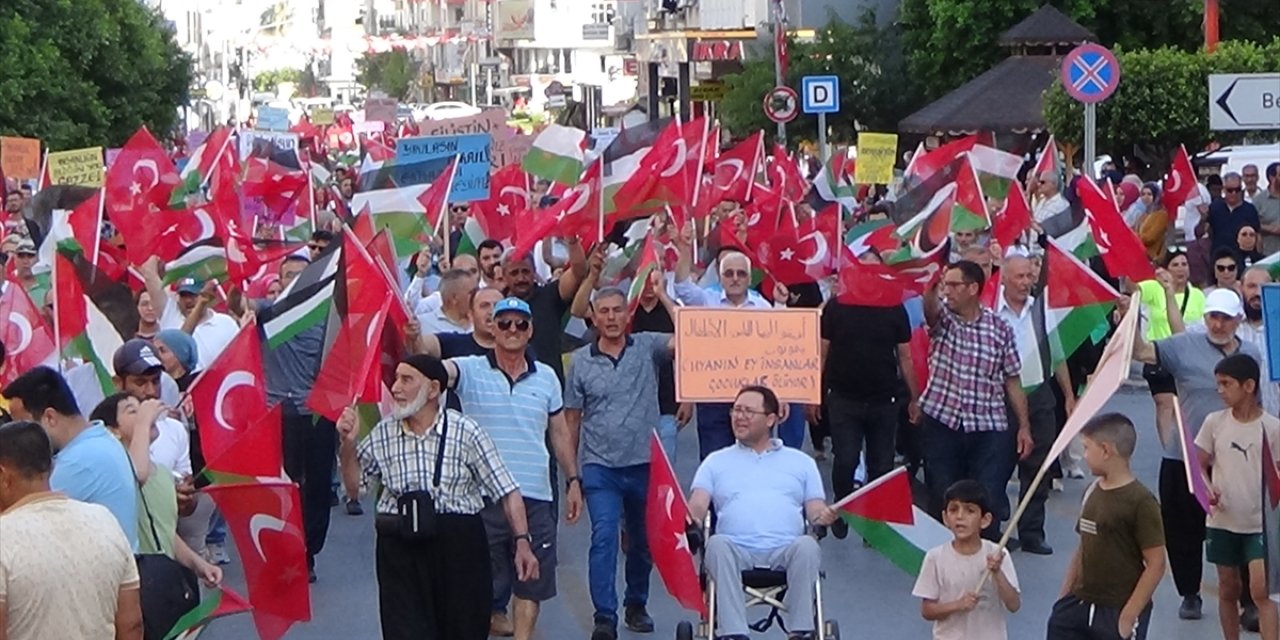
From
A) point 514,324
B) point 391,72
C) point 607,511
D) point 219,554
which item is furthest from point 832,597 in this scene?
point 391,72

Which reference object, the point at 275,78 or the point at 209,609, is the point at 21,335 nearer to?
the point at 209,609

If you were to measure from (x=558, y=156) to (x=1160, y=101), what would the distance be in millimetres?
12201

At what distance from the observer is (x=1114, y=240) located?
1372 cm

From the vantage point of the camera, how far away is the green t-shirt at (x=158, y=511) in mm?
7492

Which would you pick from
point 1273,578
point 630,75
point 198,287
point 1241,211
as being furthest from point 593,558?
point 630,75

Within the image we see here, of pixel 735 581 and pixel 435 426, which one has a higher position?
pixel 435 426

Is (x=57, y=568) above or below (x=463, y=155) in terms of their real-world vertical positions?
below

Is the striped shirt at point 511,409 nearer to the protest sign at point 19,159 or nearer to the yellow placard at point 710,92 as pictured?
the protest sign at point 19,159

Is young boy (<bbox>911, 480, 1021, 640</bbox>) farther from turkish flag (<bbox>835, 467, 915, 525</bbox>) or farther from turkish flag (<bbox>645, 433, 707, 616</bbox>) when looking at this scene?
turkish flag (<bbox>645, 433, 707, 616</bbox>)

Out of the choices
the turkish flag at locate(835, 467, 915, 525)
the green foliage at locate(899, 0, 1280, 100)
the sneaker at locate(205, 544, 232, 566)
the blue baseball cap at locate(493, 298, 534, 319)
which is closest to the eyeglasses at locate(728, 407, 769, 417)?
the turkish flag at locate(835, 467, 915, 525)

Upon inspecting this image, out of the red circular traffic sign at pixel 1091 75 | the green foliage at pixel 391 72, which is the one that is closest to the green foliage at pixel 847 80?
the red circular traffic sign at pixel 1091 75

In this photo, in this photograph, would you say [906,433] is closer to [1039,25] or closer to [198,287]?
[198,287]

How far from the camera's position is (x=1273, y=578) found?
839 cm

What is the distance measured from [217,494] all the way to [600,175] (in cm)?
596
